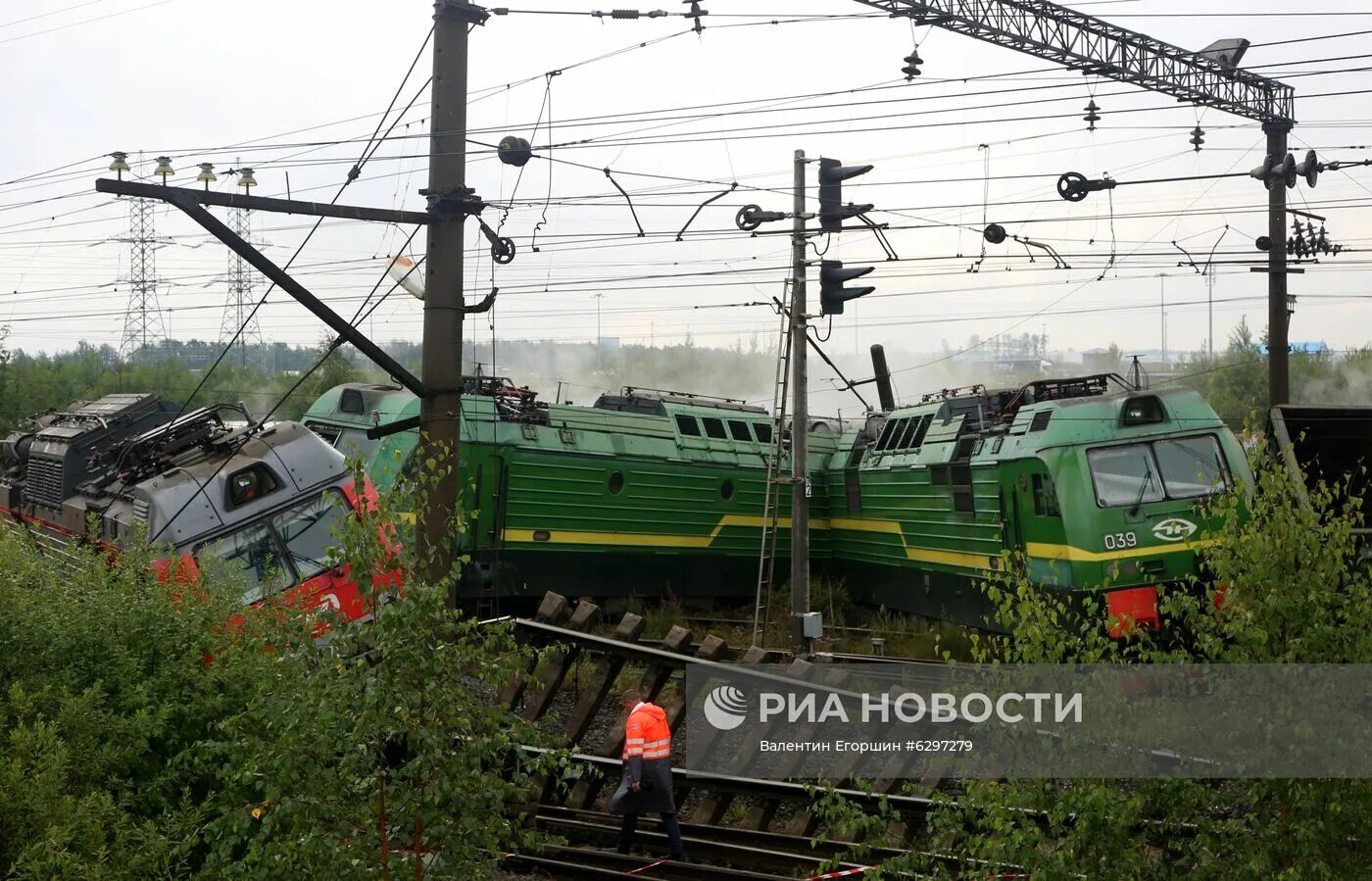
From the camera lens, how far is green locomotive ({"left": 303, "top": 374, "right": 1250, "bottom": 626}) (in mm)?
15586

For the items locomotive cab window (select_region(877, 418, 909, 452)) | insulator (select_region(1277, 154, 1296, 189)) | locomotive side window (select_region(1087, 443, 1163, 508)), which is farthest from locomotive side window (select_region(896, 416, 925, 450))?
insulator (select_region(1277, 154, 1296, 189))

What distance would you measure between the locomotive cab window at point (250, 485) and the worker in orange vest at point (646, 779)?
5.29 metres

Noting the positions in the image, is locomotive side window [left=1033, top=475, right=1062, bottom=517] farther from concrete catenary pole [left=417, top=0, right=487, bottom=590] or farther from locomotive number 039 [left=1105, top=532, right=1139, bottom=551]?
concrete catenary pole [left=417, top=0, right=487, bottom=590]

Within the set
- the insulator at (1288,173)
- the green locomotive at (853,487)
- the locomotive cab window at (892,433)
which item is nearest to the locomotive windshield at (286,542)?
the green locomotive at (853,487)

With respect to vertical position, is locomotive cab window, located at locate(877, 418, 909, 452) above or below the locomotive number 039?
above

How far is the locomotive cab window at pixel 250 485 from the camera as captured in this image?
13.8 m

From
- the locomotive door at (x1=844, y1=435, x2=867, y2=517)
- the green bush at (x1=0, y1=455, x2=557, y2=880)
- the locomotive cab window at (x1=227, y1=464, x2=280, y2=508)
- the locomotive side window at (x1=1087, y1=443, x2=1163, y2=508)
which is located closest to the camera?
the green bush at (x1=0, y1=455, x2=557, y2=880)

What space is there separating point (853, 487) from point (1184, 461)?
763 cm

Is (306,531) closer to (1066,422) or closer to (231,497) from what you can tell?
(231,497)

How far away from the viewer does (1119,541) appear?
50.3ft

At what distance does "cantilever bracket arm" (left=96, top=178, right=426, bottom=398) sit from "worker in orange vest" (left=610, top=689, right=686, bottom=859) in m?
3.45

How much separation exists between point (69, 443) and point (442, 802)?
1297cm

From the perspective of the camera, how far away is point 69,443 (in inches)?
680

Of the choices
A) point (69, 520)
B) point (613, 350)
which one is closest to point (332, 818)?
point (69, 520)
